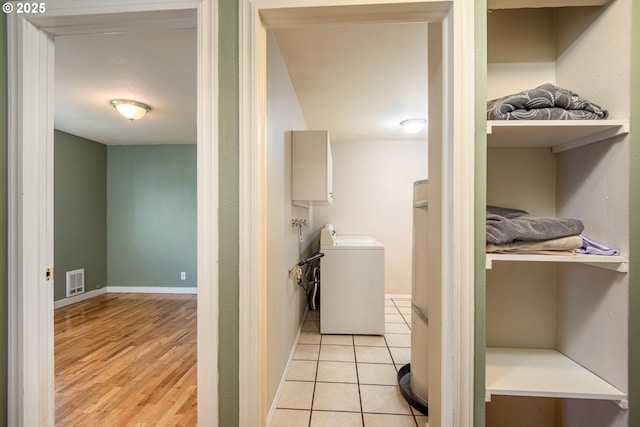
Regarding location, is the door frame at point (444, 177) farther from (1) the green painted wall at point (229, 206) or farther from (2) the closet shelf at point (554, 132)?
(2) the closet shelf at point (554, 132)

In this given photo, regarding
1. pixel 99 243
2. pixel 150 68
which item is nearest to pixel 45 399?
pixel 150 68

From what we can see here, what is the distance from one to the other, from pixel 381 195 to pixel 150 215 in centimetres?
368

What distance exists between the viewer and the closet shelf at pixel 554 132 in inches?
36.4

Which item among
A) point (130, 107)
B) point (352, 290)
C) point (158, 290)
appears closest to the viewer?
point (130, 107)

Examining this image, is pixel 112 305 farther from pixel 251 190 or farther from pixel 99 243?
pixel 251 190

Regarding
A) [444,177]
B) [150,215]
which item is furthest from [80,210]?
[444,177]

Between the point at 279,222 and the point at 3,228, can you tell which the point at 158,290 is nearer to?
the point at 279,222

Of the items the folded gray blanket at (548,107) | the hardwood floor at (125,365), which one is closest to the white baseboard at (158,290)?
the hardwood floor at (125,365)

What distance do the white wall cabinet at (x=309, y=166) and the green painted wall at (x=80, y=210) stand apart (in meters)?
3.41

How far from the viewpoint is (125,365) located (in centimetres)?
235

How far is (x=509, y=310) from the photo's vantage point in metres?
1.24

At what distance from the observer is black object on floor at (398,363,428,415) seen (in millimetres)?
1749

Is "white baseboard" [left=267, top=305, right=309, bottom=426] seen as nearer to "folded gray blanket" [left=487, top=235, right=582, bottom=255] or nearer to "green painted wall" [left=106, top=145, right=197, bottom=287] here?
"folded gray blanket" [left=487, top=235, right=582, bottom=255]

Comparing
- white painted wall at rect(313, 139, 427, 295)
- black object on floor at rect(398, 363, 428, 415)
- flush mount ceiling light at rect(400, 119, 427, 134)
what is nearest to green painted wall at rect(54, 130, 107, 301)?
white painted wall at rect(313, 139, 427, 295)
